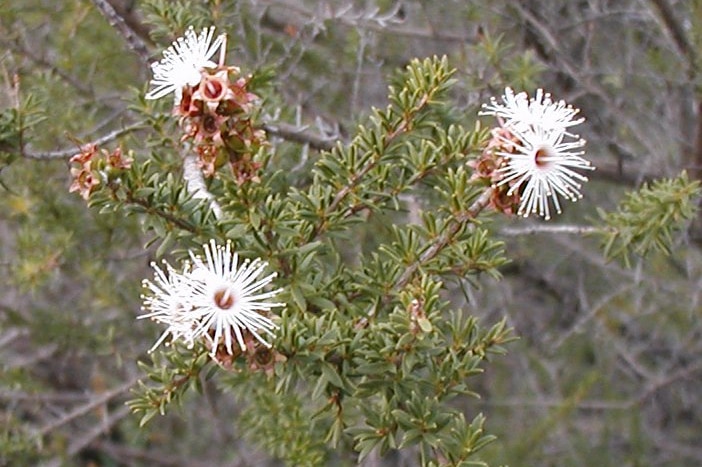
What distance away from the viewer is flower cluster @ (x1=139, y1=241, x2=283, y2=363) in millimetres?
1486

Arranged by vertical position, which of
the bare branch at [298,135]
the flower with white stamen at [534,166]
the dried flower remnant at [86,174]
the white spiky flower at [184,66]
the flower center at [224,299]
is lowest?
the flower center at [224,299]

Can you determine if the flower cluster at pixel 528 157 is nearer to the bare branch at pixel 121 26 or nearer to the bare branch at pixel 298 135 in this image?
the bare branch at pixel 298 135

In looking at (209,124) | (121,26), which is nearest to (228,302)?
A: (209,124)

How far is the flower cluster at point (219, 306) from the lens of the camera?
4.88ft

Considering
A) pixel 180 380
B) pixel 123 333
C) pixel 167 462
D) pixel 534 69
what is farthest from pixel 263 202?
pixel 167 462

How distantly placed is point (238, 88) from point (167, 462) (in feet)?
8.79

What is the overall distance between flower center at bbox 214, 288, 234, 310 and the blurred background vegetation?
718 millimetres

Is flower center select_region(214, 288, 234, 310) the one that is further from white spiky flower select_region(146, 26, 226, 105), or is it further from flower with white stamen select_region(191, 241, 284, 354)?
white spiky flower select_region(146, 26, 226, 105)

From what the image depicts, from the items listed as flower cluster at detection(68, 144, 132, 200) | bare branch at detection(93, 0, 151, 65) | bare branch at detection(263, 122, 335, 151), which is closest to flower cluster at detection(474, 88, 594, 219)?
flower cluster at detection(68, 144, 132, 200)

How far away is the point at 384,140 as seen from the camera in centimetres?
180

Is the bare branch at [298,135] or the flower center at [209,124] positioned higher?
the bare branch at [298,135]

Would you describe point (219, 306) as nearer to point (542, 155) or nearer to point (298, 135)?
point (542, 155)

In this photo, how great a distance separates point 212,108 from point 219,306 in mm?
318

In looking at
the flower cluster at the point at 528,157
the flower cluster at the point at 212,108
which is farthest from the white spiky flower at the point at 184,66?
the flower cluster at the point at 528,157
